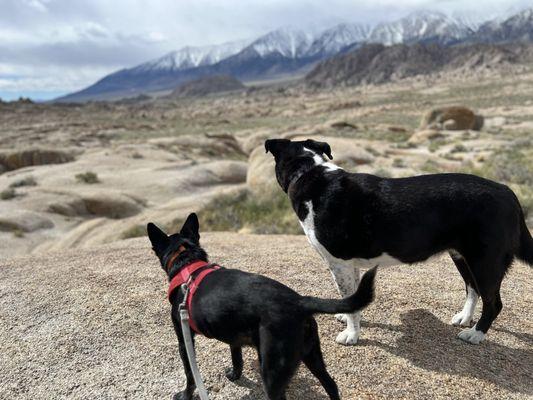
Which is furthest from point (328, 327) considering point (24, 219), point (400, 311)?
point (24, 219)

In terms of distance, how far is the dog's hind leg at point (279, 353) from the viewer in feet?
10.9

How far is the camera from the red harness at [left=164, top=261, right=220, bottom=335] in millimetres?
3787

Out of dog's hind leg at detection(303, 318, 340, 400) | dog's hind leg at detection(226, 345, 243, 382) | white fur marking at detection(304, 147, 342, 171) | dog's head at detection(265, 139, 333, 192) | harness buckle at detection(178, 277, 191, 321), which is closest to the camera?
dog's hind leg at detection(303, 318, 340, 400)

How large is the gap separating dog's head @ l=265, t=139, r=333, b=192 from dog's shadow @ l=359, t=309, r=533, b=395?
1711 millimetres

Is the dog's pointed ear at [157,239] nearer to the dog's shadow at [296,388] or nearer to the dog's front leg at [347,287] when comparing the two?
the dog's shadow at [296,388]

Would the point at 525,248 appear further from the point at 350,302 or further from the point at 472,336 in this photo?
the point at 350,302

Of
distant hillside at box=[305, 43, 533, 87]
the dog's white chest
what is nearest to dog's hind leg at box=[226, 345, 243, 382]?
the dog's white chest

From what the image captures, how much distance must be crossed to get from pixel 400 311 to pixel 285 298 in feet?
7.61

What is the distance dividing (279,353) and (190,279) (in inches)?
39.3

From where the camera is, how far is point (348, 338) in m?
4.63

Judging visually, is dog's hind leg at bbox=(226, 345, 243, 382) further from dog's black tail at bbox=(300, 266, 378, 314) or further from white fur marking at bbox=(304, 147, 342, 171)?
white fur marking at bbox=(304, 147, 342, 171)

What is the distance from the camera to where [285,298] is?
3467mm

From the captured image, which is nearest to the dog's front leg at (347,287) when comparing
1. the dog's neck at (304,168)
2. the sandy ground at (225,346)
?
the sandy ground at (225,346)

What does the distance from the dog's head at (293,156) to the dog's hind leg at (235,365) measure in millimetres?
1724
